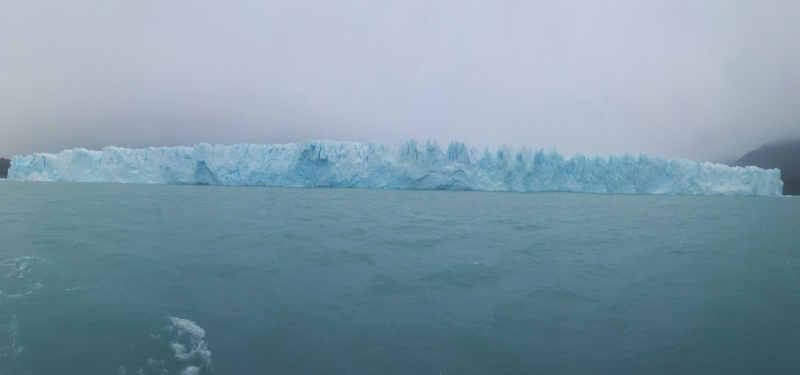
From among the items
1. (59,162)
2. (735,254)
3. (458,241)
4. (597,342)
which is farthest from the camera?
(59,162)

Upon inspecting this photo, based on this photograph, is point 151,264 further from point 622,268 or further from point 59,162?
point 59,162

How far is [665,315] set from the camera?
14.5ft

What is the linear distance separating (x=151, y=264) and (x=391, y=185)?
29.6 meters

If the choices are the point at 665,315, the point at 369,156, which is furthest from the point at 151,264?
the point at 369,156

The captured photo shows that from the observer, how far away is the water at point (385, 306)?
3322mm

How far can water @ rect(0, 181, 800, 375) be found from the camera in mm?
3322

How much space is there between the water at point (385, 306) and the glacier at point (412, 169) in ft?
82.6

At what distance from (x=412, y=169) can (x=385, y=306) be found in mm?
29918

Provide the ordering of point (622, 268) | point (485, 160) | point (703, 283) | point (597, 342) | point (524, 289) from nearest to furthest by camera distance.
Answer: point (597, 342)
point (524, 289)
point (703, 283)
point (622, 268)
point (485, 160)

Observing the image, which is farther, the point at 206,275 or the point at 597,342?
the point at 206,275

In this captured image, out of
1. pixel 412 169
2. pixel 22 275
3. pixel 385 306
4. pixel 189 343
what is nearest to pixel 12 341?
pixel 189 343

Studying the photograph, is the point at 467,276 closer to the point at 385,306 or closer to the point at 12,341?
the point at 385,306

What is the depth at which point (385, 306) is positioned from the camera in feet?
15.0

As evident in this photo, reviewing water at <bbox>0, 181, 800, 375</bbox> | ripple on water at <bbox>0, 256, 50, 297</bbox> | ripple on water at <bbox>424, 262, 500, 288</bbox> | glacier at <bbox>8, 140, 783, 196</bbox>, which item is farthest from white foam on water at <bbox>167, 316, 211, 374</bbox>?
glacier at <bbox>8, 140, 783, 196</bbox>
